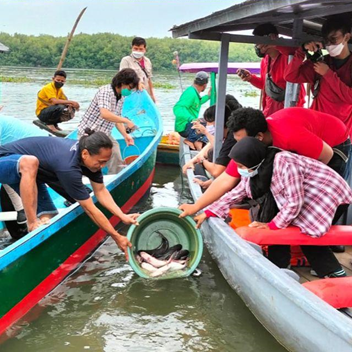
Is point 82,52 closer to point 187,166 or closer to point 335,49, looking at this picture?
point 187,166

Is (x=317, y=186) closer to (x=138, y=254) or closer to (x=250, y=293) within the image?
(x=250, y=293)

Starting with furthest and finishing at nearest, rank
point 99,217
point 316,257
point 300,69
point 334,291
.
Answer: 1. point 300,69
2. point 99,217
3. point 316,257
4. point 334,291

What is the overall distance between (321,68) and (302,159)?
1.13 metres

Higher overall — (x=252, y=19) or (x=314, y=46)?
(x=252, y=19)

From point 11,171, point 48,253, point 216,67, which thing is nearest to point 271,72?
point 11,171

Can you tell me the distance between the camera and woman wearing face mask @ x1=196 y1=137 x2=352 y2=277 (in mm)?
3537

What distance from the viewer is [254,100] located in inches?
1024

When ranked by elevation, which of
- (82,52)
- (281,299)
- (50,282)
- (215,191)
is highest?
(82,52)

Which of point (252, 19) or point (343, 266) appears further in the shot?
point (252, 19)

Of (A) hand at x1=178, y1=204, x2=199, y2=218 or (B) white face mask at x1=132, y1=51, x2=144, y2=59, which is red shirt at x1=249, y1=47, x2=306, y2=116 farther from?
(B) white face mask at x1=132, y1=51, x2=144, y2=59

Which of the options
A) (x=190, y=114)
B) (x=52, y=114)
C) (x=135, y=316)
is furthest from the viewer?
(x=52, y=114)

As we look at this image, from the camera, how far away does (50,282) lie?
169 inches

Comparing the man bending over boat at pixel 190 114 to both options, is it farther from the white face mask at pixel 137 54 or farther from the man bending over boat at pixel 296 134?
the man bending over boat at pixel 296 134

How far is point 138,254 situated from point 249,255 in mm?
1483
